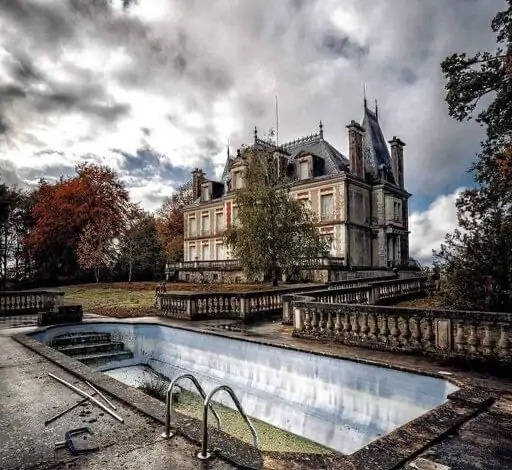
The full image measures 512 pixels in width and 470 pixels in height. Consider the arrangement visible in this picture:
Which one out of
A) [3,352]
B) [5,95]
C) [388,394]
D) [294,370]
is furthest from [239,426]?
[5,95]

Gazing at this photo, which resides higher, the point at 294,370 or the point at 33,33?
the point at 33,33

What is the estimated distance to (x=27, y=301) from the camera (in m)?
14.3

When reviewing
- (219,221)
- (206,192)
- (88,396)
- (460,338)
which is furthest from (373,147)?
(88,396)

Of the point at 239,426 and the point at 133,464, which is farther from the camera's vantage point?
the point at 239,426

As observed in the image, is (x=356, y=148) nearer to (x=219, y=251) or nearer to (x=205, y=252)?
(x=219, y=251)

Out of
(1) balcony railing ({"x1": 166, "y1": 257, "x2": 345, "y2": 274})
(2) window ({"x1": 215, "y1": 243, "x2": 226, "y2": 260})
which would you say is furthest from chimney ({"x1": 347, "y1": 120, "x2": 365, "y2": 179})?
(2) window ({"x1": 215, "y1": 243, "x2": 226, "y2": 260})

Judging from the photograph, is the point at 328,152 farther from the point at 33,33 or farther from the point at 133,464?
the point at 133,464

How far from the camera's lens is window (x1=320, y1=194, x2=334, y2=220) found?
29.9m

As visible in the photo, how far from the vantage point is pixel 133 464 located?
2787 millimetres

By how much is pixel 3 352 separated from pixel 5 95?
28.8ft

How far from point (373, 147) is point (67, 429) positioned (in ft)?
113

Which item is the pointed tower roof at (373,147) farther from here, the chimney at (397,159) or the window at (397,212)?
the window at (397,212)

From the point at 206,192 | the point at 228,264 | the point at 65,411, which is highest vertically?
the point at 206,192

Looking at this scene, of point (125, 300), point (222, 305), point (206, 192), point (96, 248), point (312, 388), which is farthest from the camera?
point (206, 192)
